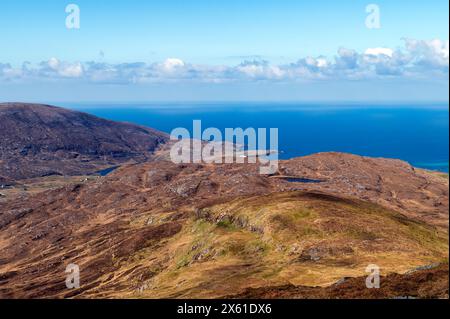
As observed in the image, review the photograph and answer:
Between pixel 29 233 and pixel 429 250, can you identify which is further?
pixel 29 233

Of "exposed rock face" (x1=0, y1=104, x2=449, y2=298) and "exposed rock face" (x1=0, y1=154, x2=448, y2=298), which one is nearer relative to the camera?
"exposed rock face" (x1=0, y1=104, x2=449, y2=298)

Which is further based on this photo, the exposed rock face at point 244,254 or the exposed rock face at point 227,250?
the exposed rock face at point 227,250

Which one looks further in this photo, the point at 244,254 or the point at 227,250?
the point at 227,250

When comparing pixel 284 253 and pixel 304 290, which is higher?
pixel 304 290

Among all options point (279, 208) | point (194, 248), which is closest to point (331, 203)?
point (279, 208)

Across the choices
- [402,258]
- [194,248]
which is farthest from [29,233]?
[402,258]

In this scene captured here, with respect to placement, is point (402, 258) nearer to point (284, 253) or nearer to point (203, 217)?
point (284, 253)

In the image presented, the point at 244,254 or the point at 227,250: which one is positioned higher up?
the point at 227,250

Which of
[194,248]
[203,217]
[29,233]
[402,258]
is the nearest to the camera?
[402,258]
